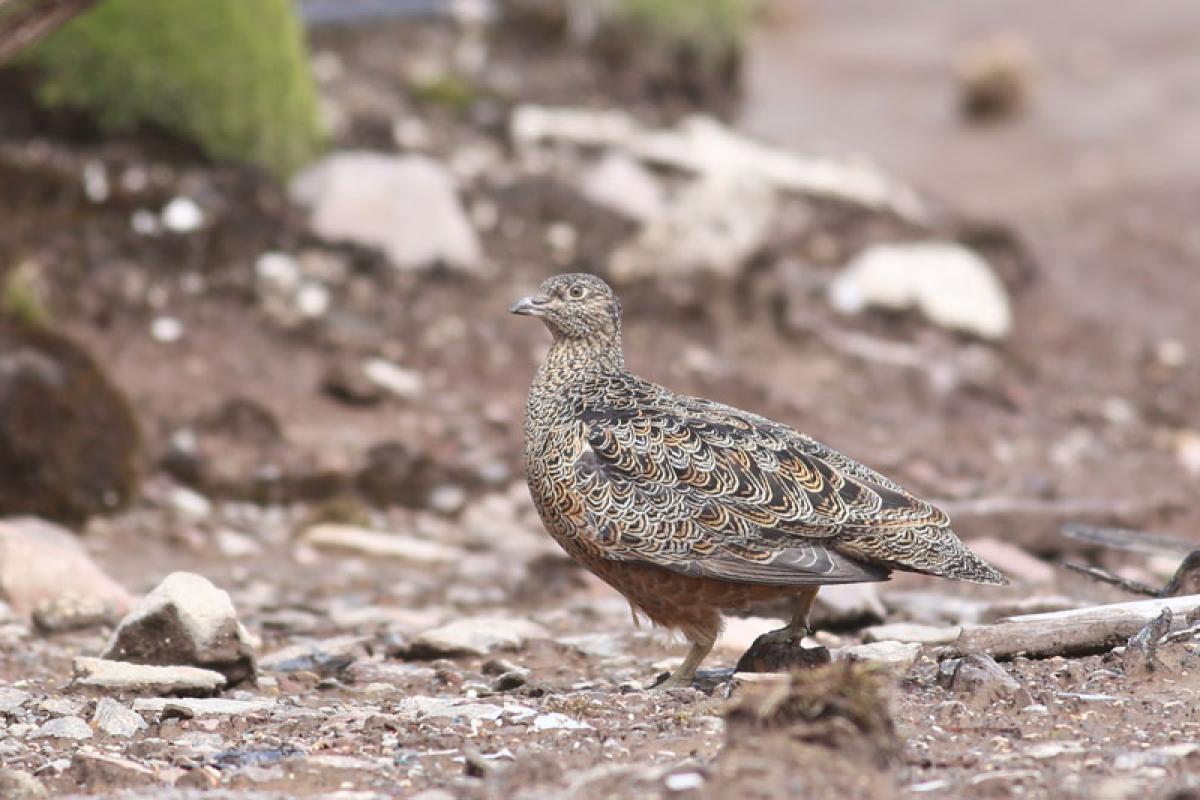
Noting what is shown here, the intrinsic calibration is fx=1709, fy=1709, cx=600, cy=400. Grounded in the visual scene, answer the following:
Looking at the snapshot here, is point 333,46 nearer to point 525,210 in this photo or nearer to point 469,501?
point 525,210

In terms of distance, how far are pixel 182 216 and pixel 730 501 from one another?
7124mm

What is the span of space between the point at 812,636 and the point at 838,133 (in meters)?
15.4

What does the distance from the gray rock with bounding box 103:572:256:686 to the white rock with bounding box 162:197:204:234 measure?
595 centimetres

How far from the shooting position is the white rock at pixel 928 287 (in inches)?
587

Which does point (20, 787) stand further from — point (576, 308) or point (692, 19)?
point (692, 19)

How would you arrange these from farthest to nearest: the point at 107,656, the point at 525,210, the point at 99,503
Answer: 1. the point at 525,210
2. the point at 99,503
3. the point at 107,656

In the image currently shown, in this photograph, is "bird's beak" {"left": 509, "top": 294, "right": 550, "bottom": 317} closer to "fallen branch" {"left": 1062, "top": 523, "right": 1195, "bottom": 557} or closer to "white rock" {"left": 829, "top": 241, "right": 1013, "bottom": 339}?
"fallen branch" {"left": 1062, "top": 523, "right": 1195, "bottom": 557}

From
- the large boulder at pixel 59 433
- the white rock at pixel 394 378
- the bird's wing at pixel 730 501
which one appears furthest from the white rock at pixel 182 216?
the bird's wing at pixel 730 501

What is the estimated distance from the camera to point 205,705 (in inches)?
252

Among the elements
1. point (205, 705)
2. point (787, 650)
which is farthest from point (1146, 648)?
point (205, 705)

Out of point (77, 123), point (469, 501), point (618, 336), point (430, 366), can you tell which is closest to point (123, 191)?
point (77, 123)

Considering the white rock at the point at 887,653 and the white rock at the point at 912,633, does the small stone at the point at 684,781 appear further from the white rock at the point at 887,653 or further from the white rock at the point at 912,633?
the white rock at the point at 912,633

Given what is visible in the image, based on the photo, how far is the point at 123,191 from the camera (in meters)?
12.5

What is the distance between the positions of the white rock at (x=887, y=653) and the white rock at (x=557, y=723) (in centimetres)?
135
